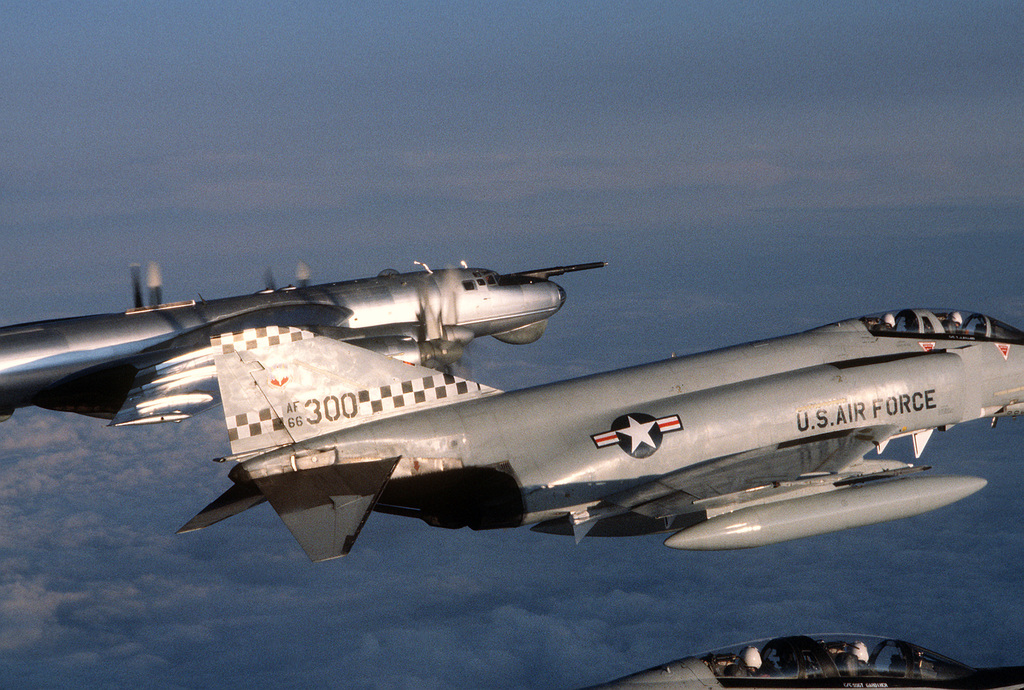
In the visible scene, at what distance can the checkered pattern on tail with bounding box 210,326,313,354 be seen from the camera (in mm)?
15523

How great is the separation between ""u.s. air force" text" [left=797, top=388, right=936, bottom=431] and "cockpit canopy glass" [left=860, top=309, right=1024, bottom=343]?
177 centimetres

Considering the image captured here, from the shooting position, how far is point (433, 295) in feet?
102

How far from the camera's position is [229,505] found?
→ 15.3 metres

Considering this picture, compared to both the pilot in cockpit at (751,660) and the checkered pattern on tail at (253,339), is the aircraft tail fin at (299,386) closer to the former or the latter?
the checkered pattern on tail at (253,339)

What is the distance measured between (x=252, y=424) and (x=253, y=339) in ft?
4.89

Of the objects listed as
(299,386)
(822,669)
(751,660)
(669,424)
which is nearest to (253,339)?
(299,386)

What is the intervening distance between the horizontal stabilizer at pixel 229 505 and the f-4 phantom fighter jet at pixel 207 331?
726 centimetres

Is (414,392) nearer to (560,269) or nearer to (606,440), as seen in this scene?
(606,440)

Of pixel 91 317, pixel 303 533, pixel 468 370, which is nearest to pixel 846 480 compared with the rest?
pixel 303 533

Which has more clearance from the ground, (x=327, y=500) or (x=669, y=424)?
(x=669, y=424)

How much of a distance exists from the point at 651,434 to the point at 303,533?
7.01 metres

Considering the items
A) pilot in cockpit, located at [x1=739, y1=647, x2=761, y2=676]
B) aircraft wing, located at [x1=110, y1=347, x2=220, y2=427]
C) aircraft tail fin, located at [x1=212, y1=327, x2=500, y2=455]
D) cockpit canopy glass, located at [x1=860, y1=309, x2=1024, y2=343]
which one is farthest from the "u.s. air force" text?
aircraft wing, located at [x1=110, y1=347, x2=220, y2=427]

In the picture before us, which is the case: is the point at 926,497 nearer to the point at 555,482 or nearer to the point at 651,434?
the point at 651,434

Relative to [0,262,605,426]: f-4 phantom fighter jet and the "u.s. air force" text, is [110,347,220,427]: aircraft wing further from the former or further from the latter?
the "u.s. air force" text
